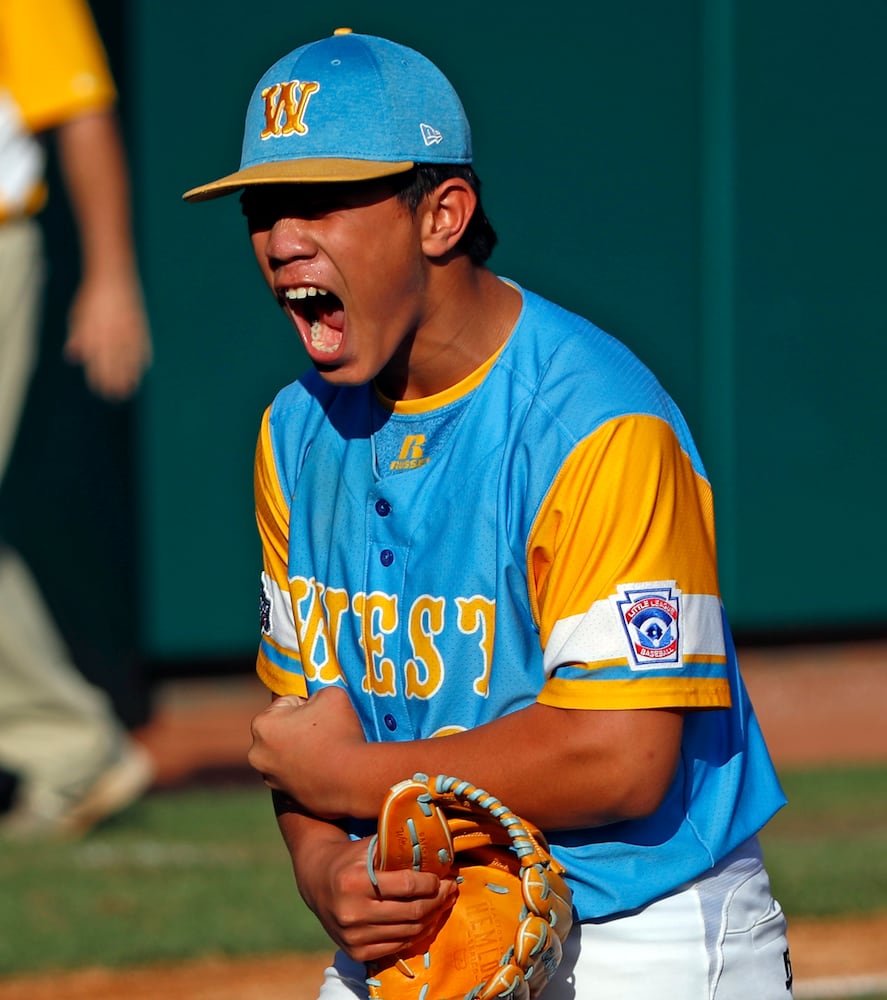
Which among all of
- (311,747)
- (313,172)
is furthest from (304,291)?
(311,747)

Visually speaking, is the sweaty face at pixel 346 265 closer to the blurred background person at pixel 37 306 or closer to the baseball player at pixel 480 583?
the baseball player at pixel 480 583

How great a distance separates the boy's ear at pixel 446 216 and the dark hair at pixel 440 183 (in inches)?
0.5

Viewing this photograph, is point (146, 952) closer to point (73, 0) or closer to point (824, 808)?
point (824, 808)

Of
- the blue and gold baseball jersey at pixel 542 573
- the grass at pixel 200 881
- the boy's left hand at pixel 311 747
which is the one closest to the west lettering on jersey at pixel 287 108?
the blue and gold baseball jersey at pixel 542 573

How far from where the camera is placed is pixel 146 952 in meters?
4.90

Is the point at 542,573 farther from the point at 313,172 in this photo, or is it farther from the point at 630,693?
the point at 313,172

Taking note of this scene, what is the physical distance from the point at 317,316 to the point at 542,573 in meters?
0.47

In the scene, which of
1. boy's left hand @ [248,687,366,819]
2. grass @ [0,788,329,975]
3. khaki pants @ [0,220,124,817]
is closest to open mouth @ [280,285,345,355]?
boy's left hand @ [248,687,366,819]

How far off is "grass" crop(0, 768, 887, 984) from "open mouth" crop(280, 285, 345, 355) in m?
2.78

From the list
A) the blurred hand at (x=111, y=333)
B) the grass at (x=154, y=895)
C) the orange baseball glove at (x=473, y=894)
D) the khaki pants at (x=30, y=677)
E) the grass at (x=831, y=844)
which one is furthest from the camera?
the khaki pants at (x=30, y=677)

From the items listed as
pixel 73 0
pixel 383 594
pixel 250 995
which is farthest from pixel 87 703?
pixel 383 594

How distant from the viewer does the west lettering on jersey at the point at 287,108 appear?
96.5 inches

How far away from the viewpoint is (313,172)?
2.39 meters

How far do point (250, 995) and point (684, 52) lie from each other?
5.09 m
